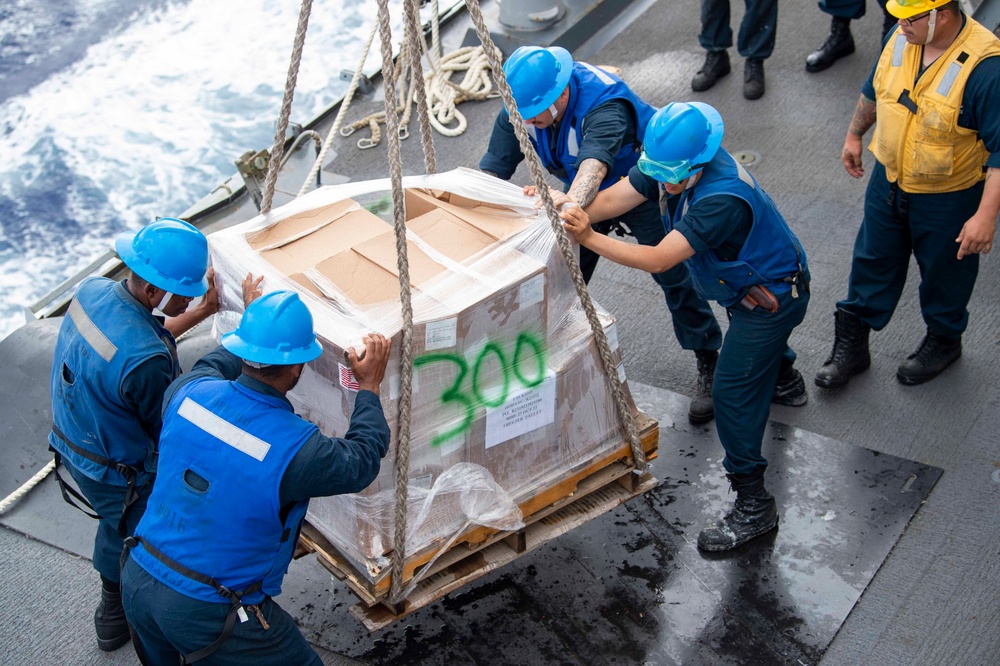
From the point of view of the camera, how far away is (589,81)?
3.73m

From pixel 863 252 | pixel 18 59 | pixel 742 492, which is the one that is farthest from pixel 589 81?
pixel 18 59

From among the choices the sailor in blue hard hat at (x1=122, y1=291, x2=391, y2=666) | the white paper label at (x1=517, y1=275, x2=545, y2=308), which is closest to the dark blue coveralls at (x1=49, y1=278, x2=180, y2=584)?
the sailor in blue hard hat at (x1=122, y1=291, x2=391, y2=666)

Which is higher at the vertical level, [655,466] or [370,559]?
[370,559]

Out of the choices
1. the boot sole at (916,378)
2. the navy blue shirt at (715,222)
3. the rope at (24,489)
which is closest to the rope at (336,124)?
the rope at (24,489)

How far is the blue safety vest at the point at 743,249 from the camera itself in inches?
126

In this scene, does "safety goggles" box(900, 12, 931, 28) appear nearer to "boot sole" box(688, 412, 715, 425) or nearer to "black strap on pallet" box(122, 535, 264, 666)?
"boot sole" box(688, 412, 715, 425)

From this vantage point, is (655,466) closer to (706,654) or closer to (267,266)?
(706,654)

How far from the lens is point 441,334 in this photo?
2.71 m

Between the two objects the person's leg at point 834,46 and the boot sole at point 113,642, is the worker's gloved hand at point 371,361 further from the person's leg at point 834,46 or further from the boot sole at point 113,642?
the person's leg at point 834,46

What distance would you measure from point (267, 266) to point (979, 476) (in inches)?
117

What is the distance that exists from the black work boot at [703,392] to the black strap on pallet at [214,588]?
223 cm

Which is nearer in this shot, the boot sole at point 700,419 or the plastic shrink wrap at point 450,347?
the plastic shrink wrap at point 450,347

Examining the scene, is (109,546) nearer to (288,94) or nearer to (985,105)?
(288,94)

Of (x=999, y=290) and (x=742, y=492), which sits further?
(x=999, y=290)
